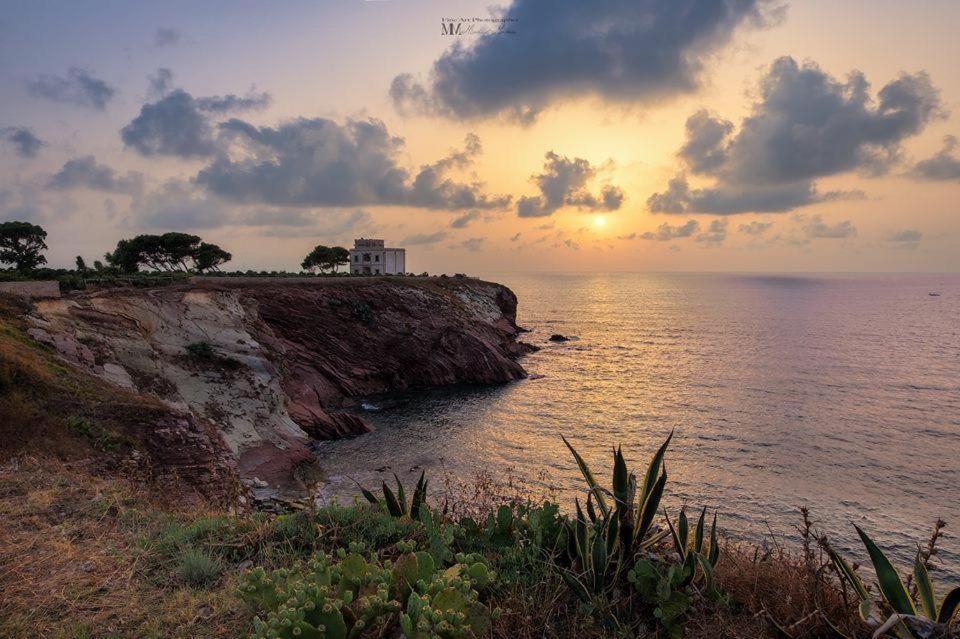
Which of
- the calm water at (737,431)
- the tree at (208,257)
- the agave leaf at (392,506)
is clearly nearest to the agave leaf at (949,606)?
the calm water at (737,431)

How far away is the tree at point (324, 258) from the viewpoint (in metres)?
91.6

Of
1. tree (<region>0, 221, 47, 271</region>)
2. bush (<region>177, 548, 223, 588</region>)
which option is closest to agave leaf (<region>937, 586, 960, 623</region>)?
bush (<region>177, 548, 223, 588</region>)

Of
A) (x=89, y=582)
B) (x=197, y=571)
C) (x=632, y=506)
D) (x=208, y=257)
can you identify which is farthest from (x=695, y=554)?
(x=208, y=257)

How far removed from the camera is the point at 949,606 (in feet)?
12.5

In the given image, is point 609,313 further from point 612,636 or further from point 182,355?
point 612,636

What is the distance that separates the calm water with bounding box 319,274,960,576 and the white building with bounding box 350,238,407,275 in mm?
50025

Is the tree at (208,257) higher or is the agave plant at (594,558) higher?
the tree at (208,257)

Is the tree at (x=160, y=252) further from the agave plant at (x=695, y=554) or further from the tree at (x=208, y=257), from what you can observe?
the agave plant at (x=695, y=554)

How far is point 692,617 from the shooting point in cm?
439

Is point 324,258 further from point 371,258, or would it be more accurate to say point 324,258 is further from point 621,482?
point 621,482

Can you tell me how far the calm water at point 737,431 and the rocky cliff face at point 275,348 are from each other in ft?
12.3

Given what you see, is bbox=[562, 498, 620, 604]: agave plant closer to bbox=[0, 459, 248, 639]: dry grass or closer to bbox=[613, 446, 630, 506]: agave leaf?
bbox=[613, 446, 630, 506]: agave leaf

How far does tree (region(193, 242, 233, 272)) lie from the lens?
217 ft

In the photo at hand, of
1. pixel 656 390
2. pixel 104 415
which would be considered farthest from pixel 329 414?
pixel 656 390
